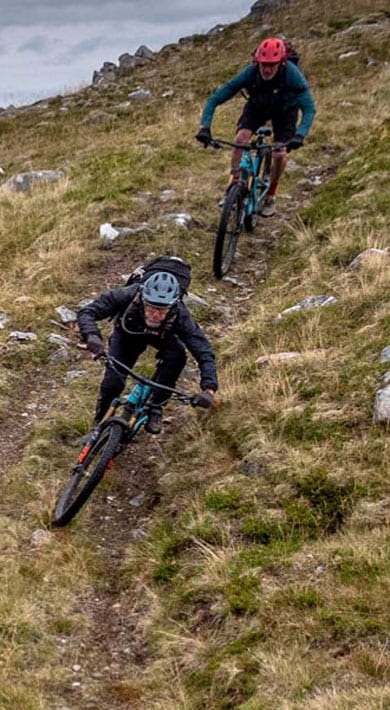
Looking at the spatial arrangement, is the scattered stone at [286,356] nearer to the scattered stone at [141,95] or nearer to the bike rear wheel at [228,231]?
the bike rear wheel at [228,231]

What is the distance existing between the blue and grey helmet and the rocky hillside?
1.60m

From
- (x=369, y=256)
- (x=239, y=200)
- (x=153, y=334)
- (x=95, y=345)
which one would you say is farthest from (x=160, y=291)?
(x=239, y=200)

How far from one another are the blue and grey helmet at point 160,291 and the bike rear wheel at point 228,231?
4305 mm

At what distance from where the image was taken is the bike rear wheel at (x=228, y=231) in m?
11.2

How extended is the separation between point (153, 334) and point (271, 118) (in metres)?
6.20

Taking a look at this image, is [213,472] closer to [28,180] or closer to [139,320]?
[139,320]

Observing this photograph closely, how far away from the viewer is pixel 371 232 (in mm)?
11461

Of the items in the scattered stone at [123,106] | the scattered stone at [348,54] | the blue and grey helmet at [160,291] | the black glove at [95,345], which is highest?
the scattered stone at [348,54]

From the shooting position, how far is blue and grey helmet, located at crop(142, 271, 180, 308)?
689 centimetres

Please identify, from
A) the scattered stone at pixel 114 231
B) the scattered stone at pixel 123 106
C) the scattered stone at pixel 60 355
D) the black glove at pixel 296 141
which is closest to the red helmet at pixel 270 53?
the black glove at pixel 296 141

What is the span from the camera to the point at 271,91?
1173 centimetres

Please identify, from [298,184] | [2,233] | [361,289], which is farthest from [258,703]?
[298,184]

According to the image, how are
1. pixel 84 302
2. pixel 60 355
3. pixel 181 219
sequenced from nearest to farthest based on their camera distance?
pixel 60 355
pixel 84 302
pixel 181 219

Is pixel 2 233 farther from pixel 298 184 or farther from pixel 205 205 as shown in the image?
pixel 298 184
